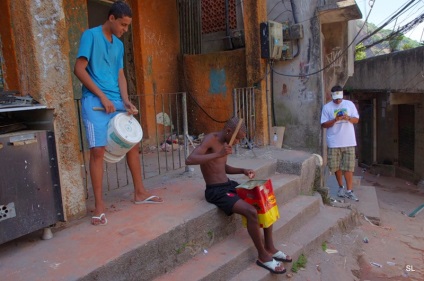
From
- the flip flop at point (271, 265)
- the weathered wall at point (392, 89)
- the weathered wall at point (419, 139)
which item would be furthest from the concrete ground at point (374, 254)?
the weathered wall at point (419, 139)

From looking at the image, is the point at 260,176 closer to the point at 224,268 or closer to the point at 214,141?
the point at 214,141

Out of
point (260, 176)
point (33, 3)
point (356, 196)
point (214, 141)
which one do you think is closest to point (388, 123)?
point (356, 196)

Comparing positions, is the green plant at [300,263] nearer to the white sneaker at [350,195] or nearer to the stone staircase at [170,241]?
the stone staircase at [170,241]

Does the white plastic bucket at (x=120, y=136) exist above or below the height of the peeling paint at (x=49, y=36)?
below

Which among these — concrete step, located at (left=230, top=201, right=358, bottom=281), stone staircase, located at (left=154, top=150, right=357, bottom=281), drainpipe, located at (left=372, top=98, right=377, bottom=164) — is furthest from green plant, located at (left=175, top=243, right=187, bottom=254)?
drainpipe, located at (left=372, top=98, right=377, bottom=164)

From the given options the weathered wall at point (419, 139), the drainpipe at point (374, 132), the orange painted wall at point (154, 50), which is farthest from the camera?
the drainpipe at point (374, 132)

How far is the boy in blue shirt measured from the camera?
3082mm

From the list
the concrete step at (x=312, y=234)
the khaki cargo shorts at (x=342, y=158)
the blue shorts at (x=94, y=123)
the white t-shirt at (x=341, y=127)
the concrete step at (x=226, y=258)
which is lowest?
the concrete step at (x=312, y=234)

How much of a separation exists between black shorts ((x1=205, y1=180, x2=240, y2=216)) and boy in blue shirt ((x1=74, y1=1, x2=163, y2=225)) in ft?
3.39

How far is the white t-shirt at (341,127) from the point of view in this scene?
597cm

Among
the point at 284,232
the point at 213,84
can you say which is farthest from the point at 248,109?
the point at 284,232

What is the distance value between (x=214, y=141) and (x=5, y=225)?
6.26 ft

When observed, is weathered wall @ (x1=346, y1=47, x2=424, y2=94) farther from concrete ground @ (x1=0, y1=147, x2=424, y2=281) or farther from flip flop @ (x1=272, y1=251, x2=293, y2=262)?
flip flop @ (x1=272, y1=251, x2=293, y2=262)

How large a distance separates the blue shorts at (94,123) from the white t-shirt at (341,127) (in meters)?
4.09
